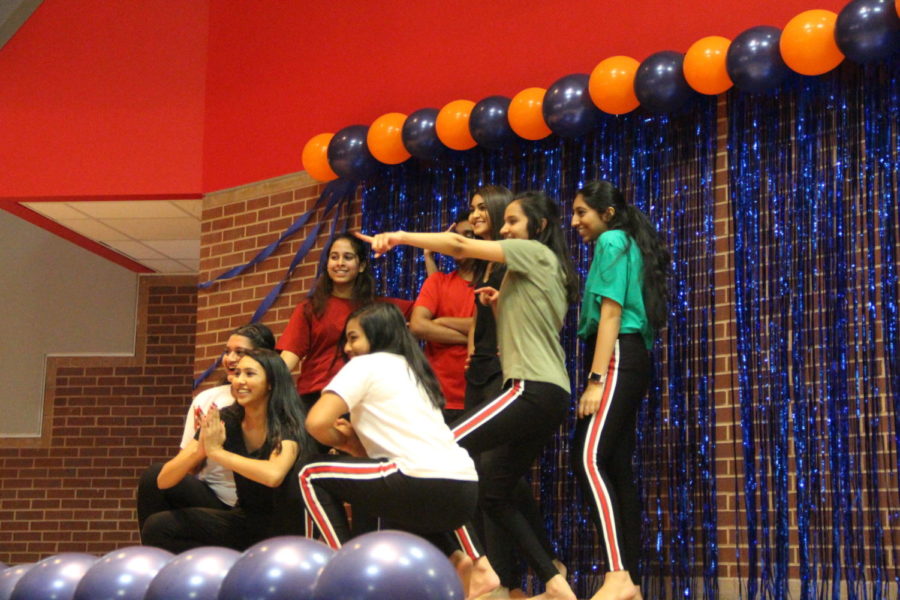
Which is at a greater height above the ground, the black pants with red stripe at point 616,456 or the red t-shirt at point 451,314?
the red t-shirt at point 451,314

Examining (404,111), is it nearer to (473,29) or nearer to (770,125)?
(473,29)

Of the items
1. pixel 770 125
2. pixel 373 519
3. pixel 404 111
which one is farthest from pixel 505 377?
pixel 404 111

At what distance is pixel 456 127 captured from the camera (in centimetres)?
513

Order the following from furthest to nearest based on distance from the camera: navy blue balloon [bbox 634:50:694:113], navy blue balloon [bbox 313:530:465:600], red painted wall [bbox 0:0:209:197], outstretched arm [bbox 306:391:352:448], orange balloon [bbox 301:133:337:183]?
red painted wall [bbox 0:0:209:197] < orange balloon [bbox 301:133:337:183] < navy blue balloon [bbox 634:50:694:113] < outstretched arm [bbox 306:391:352:448] < navy blue balloon [bbox 313:530:465:600]

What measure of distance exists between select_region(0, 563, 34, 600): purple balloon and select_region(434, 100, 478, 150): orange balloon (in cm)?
280

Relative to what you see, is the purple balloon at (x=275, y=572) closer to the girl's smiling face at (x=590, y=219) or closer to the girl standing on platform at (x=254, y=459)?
the girl standing on platform at (x=254, y=459)

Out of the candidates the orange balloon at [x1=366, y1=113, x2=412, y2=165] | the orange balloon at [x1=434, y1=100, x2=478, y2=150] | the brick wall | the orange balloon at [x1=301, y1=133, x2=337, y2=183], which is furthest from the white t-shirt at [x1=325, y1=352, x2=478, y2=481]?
the brick wall

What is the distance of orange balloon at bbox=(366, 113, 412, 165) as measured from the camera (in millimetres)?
5349

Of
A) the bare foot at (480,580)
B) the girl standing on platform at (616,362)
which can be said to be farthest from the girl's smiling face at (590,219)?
the bare foot at (480,580)

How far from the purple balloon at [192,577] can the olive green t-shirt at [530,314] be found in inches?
54.9

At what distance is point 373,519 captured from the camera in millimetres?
4316

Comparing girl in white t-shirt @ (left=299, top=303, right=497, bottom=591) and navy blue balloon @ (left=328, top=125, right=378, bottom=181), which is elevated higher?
navy blue balloon @ (left=328, top=125, right=378, bottom=181)

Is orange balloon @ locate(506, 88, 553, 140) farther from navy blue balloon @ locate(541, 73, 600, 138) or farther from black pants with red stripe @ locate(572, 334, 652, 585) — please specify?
black pants with red stripe @ locate(572, 334, 652, 585)

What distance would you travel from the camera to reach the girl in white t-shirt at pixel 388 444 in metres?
3.36
